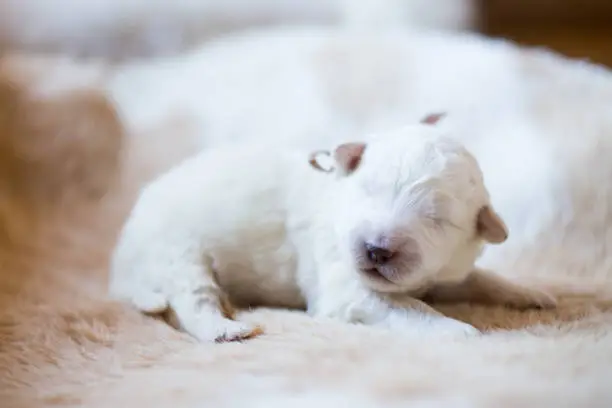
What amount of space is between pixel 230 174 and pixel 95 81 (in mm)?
852

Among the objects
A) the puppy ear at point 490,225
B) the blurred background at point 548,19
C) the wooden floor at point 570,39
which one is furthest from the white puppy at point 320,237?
the blurred background at point 548,19

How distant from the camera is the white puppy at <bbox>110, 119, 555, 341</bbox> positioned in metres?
1.12

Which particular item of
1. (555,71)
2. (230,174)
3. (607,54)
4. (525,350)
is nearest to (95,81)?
(230,174)

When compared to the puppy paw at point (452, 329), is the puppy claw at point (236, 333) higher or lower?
lower

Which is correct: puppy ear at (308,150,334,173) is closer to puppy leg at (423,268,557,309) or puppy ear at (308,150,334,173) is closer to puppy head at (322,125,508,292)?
puppy head at (322,125,508,292)

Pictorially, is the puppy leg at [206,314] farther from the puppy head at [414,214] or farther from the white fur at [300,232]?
the puppy head at [414,214]

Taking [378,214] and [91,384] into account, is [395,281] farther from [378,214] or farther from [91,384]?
[91,384]

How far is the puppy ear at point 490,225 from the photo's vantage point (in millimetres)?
1183

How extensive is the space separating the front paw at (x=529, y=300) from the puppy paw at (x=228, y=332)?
394mm

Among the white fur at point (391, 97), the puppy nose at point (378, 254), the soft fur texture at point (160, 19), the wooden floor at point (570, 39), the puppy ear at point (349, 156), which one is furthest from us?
the wooden floor at point (570, 39)

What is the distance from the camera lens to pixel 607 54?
2.95 meters

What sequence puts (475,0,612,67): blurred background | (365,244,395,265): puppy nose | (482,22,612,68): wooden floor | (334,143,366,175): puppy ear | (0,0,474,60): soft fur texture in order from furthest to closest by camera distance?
(475,0,612,67): blurred background → (482,22,612,68): wooden floor → (0,0,474,60): soft fur texture → (334,143,366,175): puppy ear → (365,244,395,265): puppy nose

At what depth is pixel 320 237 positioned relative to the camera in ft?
4.21

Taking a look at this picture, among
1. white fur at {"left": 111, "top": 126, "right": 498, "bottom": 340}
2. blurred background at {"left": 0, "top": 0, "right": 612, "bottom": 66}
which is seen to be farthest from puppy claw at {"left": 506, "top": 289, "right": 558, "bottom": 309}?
blurred background at {"left": 0, "top": 0, "right": 612, "bottom": 66}
